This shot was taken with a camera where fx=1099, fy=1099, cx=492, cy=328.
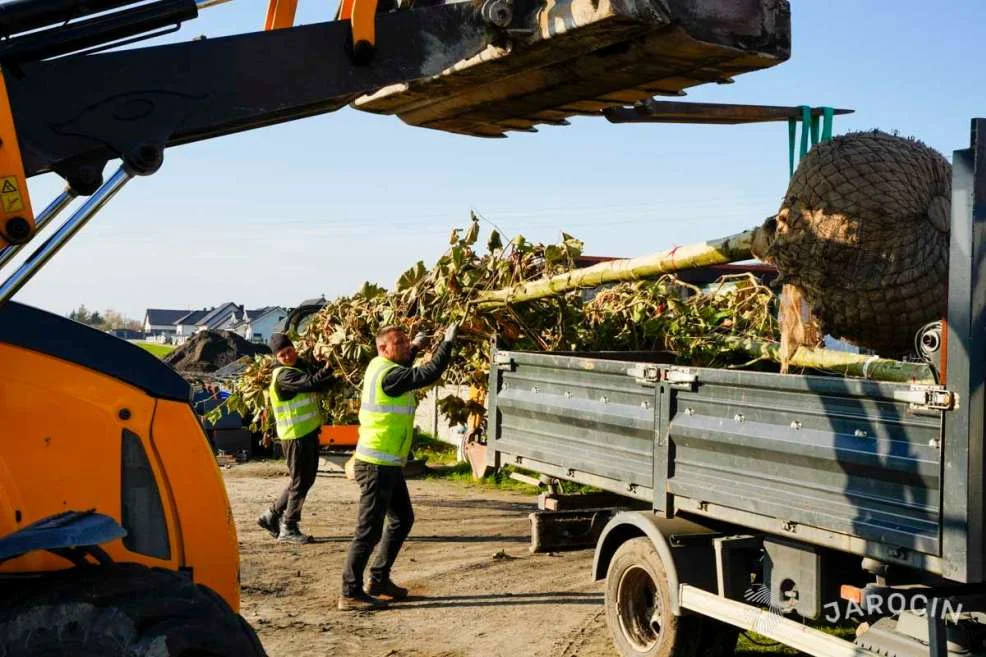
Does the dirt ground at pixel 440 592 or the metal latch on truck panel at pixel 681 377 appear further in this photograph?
the dirt ground at pixel 440 592

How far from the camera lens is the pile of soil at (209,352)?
2116 cm

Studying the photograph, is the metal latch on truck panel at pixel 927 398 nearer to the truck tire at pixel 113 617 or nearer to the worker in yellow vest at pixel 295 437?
the truck tire at pixel 113 617

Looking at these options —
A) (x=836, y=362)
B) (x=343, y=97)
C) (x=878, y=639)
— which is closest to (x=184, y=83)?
(x=343, y=97)

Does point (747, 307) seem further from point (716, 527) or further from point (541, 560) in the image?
point (716, 527)

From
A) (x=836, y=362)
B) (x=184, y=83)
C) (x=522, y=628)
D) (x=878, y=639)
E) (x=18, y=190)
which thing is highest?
(x=184, y=83)

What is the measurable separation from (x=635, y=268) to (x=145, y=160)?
4.62m

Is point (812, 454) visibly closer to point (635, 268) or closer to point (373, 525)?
point (635, 268)

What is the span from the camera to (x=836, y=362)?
19.9ft

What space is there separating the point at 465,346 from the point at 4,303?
748 cm

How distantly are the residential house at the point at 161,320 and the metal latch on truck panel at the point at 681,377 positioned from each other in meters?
72.7

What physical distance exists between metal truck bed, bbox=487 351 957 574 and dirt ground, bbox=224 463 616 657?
3.59 feet

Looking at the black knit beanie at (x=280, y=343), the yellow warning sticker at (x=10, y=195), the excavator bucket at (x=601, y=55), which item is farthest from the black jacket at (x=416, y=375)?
the yellow warning sticker at (x=10, y=195)

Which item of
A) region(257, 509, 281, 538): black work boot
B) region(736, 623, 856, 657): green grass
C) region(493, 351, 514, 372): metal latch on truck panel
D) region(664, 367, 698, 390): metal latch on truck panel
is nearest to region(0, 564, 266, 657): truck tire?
region(664, 367, 698, 390): metal latch on truck panel

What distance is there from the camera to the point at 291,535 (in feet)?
33.1
